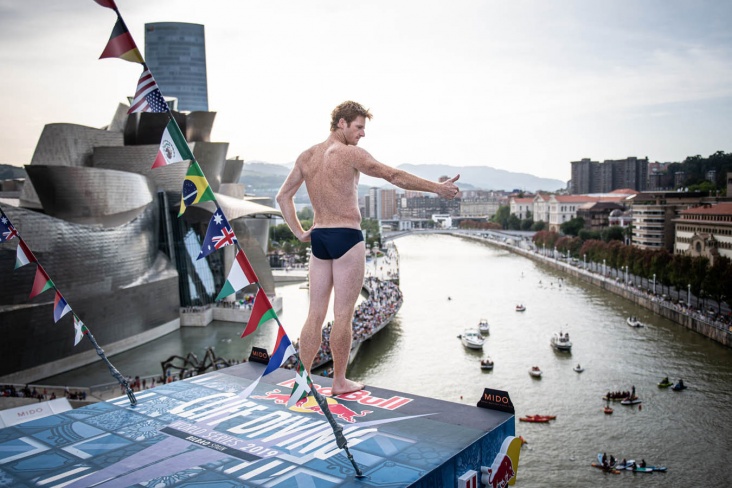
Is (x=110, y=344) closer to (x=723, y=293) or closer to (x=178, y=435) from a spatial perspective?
(x=178, y=435)

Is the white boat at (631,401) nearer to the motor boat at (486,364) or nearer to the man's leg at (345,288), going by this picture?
the motor boat at (486,364)

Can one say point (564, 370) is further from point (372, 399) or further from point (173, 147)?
point (173, 147)

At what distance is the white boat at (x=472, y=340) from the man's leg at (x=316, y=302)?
16.1 meters

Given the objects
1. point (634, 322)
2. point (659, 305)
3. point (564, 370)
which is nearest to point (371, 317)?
point (564, 370)

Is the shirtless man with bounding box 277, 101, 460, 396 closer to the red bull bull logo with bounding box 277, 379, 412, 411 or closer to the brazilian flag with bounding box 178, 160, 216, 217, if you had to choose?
the red bull bull logo with bounding box 277, 379, 412, 411

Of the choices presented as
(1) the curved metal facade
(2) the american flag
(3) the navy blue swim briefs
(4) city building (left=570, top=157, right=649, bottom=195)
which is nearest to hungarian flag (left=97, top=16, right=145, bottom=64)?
(2) the american flag

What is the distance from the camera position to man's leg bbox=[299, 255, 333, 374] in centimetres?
559

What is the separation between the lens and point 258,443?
15.1 feet

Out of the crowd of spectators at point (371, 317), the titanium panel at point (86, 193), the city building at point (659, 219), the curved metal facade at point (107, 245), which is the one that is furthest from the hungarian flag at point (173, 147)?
the city building at point (659, 219)

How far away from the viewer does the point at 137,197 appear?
69.6 ft

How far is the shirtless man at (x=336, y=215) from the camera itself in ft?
17.8

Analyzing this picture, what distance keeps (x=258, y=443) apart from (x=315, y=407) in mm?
918

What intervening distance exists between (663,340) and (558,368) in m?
6.00

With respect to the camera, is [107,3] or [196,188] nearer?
[107,3]
